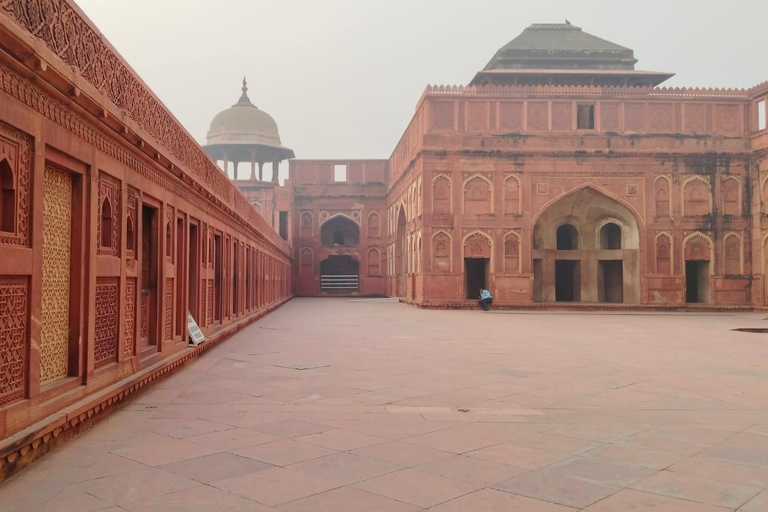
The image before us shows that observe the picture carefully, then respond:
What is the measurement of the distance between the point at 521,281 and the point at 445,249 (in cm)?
279

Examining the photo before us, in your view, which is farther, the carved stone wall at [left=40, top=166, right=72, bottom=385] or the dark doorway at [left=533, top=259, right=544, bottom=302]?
the dark doorway at [left=533, top=259, right=544, bottom=302]

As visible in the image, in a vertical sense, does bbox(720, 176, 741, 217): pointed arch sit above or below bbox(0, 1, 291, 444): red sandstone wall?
above

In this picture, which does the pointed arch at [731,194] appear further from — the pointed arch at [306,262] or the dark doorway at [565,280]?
the pointed arch at [306,262]

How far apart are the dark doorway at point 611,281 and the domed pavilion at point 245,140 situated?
65.2ft

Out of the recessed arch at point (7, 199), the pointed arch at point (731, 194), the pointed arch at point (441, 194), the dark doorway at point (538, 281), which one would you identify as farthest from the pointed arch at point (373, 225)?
the recessed arch at point (7, 199)

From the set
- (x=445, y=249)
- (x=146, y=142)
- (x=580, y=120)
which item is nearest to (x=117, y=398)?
(x=146, y=142)

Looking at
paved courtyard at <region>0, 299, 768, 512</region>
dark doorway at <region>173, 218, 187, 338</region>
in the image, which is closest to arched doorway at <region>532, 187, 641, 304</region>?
paved courtyard at <region>0, 299, 768, 512</region>

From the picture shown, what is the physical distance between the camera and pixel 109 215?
518 cm

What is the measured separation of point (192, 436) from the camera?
4.36 meters

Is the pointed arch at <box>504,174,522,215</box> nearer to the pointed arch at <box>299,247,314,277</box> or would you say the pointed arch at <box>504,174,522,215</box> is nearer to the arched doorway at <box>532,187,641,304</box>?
the arched doorway at <box>532,187,641,304</box>

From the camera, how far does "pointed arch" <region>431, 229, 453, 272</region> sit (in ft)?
73.5

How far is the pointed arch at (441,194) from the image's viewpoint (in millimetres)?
22500

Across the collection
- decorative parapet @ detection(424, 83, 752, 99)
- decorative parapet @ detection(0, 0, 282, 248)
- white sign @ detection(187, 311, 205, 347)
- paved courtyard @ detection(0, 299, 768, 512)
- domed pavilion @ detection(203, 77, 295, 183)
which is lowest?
paved courtyard @ detection(0, 299, 768, 512)

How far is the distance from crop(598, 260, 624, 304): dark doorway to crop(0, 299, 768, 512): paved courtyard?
16.4 m
